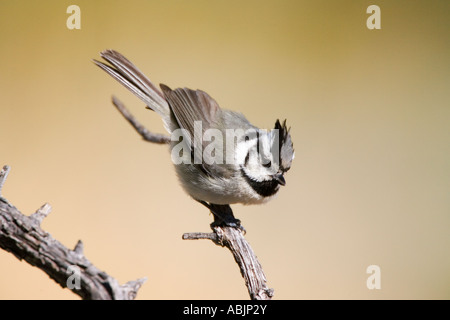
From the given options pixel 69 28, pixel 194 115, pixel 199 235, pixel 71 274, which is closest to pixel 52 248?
pixel 71 274

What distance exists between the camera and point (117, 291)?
1482 mm

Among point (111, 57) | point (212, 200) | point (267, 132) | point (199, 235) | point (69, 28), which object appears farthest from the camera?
point (69, 28)

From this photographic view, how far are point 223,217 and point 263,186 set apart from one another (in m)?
0.38

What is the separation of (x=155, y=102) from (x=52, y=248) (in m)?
1.57

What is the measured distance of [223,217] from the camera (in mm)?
2748

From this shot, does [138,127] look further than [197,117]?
No

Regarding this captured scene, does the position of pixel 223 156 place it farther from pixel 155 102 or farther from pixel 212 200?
pixel 155 102

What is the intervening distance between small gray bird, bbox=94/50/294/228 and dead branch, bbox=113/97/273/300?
19 centimetres

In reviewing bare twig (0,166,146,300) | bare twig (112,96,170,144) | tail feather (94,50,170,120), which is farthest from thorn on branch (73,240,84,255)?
tail feather (94,50,170,120)

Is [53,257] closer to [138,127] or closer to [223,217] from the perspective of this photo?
[138,127]
